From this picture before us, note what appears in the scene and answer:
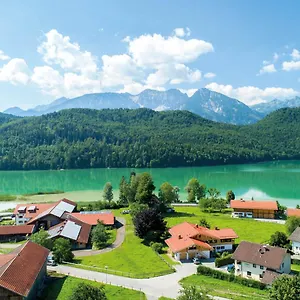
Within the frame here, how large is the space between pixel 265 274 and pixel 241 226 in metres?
20.6

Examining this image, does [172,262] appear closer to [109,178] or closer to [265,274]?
[265,274]

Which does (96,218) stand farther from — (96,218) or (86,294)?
(86,294)

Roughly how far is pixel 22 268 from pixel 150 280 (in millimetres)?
9913

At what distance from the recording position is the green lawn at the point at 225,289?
1007 inches

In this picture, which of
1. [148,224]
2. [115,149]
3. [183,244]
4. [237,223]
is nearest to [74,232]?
[148,224]

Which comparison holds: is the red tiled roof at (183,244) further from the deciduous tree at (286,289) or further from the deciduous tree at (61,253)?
the deciduous tree at (286,289)

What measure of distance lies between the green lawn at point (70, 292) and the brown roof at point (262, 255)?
33.5 feet

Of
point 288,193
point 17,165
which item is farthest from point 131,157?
point 288,193

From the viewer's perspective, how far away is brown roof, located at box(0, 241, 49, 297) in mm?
23688

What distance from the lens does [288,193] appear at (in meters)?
83.2

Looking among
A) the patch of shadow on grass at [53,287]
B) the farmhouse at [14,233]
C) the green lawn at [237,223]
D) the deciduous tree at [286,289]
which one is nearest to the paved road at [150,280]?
the patch of shadow on grass at [53,287]

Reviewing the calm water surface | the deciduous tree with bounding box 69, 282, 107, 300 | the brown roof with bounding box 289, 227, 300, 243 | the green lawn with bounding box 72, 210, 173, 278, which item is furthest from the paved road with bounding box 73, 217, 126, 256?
the calm water surface

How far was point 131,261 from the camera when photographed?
115ft

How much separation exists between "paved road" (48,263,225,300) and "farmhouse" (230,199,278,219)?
90.1 feet
